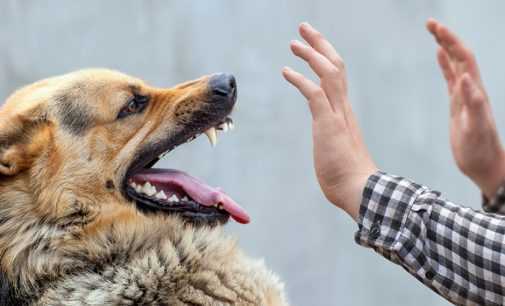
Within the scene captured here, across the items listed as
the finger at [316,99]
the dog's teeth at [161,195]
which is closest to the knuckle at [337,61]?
the finger at [316,99]

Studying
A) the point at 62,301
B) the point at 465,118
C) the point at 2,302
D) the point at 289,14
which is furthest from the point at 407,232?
the point at 289,14

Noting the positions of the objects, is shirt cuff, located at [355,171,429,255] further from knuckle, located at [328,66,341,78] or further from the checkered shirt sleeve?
knuckle, located at [328,66,341,78]

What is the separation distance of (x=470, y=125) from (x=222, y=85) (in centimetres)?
102

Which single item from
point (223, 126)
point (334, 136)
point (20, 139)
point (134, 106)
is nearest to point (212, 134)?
point (223, 126)

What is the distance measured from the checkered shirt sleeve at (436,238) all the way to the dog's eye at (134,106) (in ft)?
3.60

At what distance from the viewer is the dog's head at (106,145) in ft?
7.31

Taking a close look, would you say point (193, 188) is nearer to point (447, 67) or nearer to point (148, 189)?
point (148, 189)

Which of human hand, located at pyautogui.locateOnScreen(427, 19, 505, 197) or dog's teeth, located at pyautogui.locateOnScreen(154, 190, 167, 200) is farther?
dog's teeth, located at pyautogui.locateOnScreen(154, 190, 167, 200)

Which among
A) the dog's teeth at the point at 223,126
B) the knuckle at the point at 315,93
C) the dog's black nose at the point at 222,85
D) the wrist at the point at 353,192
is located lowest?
the wrist at the point at 353,192

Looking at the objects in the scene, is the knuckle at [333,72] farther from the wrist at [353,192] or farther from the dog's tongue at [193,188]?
the dog's tongue at [193,188]

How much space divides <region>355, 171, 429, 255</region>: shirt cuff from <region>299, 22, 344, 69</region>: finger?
339 mm

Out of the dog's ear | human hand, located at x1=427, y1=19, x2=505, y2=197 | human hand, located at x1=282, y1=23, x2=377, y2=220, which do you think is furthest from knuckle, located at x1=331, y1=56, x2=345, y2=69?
the dog's ear

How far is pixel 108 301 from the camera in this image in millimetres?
2031

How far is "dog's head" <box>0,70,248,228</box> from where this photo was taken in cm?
223
